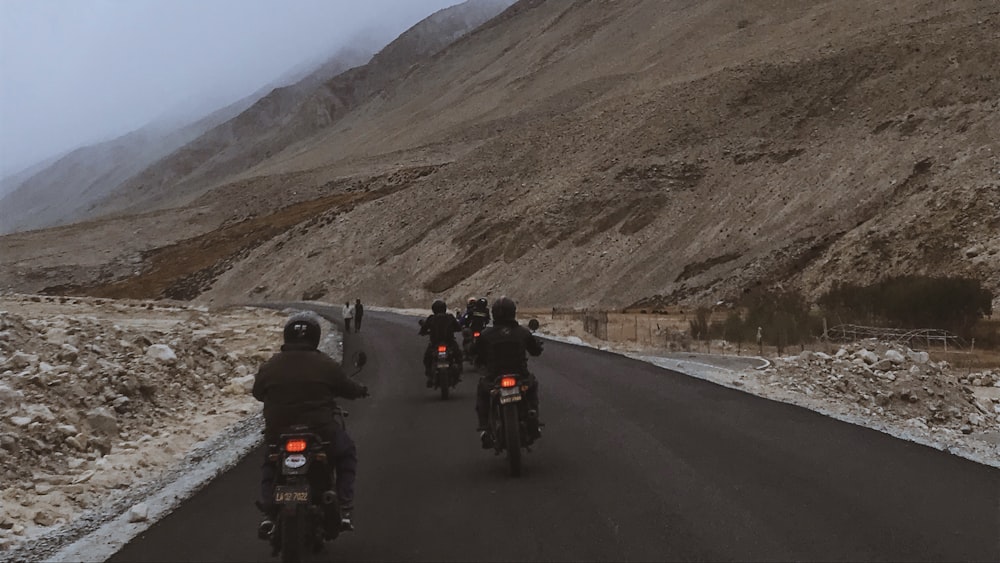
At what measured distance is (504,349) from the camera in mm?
8578

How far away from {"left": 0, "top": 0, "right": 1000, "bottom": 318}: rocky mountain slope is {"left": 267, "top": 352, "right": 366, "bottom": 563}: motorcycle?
33494 millimetres

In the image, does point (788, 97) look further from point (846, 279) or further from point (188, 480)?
point (188, 480)

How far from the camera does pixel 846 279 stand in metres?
39.0

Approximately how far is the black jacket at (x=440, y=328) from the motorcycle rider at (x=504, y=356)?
A: 5818 mm

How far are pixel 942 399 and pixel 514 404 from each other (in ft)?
27.4

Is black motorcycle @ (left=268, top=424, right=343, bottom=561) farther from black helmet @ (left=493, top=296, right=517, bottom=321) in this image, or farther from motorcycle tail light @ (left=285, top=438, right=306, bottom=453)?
black helmet @ (left=493, top=296, right=517, bottom=321)

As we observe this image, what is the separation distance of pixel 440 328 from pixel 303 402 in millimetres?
8981

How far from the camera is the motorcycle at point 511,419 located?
816 cm

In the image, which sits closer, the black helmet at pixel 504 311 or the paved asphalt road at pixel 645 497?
the paved asphalt road at pixel 645 497

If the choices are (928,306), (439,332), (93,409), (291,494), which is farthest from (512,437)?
(928,306)

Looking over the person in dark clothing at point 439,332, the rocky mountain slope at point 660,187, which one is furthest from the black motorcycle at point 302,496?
the rocky mountain slope at point 660,187

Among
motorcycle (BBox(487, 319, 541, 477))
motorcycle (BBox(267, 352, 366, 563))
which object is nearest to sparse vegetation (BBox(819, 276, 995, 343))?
motorcycle (BBox(487, 319, 541, 477))

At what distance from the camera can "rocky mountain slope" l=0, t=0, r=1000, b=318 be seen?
146 feet

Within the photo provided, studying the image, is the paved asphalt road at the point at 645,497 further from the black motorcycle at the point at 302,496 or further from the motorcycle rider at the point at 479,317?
the motorcycle rider at the point at 479,317
